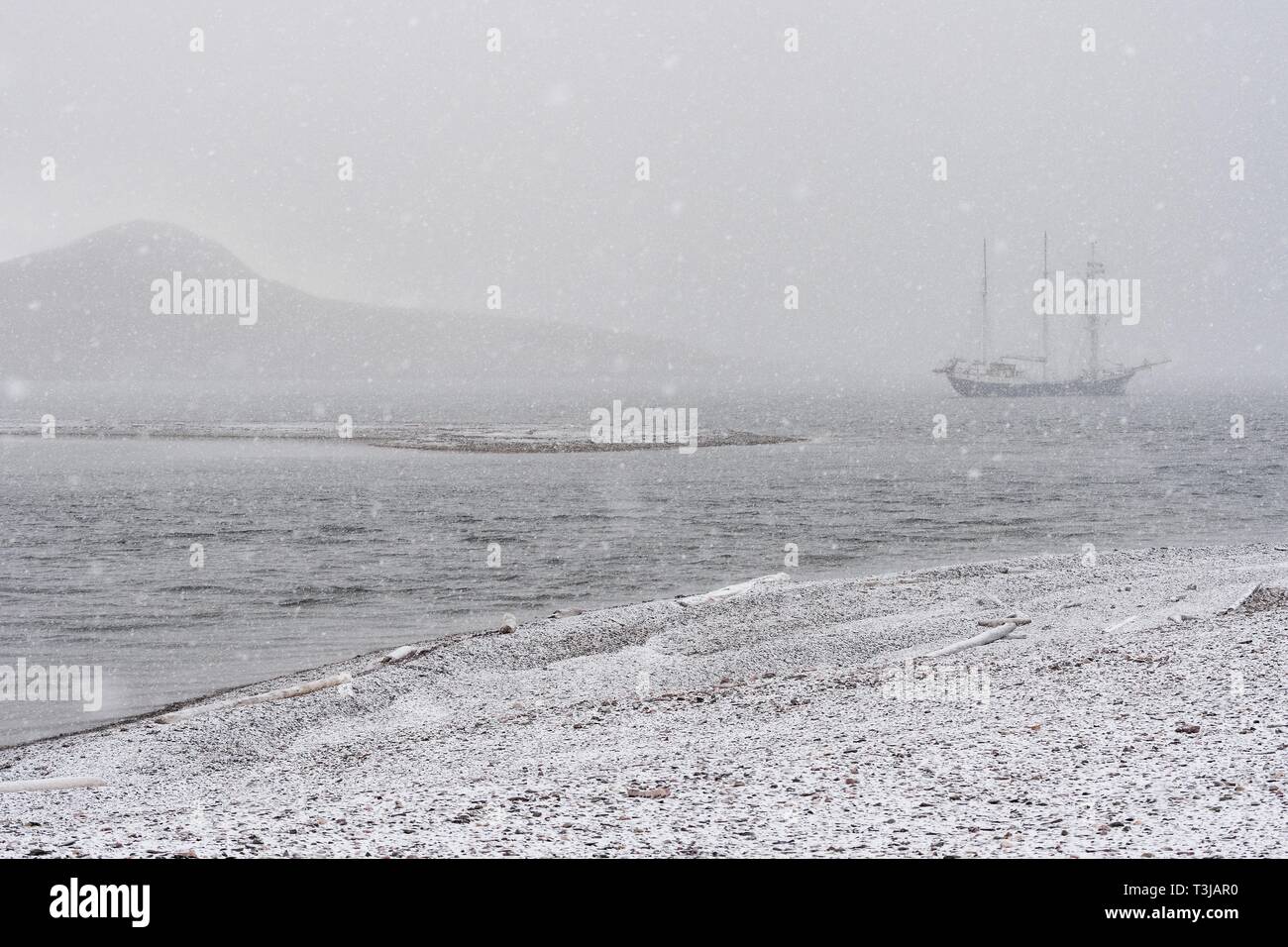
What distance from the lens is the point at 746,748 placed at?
30.4 ft

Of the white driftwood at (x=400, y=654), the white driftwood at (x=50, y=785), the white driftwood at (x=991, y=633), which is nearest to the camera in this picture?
the white driftwood at (x=50, y=785)

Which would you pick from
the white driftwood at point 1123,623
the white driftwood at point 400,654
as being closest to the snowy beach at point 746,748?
the white driftwood at point 1123,623

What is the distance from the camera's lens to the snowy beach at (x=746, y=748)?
6789 millimetres

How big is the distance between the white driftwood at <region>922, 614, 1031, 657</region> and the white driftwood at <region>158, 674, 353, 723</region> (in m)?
7.67

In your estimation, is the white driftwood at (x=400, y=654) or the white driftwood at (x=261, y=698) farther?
the white driftwood at (x=400, y=654)

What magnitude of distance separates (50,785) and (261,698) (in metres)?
4.03

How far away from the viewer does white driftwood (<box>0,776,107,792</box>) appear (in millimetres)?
9742

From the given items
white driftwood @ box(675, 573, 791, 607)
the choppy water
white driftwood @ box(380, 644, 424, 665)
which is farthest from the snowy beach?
the choppy water

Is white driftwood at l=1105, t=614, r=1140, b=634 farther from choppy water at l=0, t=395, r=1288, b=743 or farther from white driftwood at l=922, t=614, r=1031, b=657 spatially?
choppy water at l=0, t=395, r=1288, b=743

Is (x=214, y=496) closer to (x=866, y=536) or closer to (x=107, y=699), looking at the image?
(x=866, y=536)

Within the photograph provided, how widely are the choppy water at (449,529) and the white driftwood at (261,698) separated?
181 centimetres

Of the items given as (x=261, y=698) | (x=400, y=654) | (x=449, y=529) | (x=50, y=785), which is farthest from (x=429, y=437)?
(x=50, y=785)

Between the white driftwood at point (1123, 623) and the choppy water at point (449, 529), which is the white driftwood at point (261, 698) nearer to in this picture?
the choppy water at point (449, 529)
